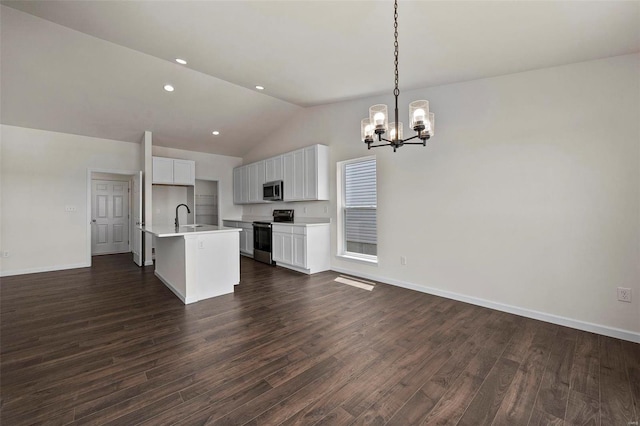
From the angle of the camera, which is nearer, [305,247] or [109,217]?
[305,247]

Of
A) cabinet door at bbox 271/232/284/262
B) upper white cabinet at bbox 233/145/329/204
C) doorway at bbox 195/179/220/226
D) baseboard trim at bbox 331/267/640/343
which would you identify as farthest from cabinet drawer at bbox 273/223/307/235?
doorway at bbox 195/179/220/226

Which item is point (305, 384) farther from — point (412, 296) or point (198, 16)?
point (198, 16)

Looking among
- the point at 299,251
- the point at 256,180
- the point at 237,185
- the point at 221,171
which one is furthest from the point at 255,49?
the point at 221,171

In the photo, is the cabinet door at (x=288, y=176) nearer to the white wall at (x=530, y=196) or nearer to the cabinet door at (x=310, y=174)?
the cabinet door at (x=310, y=174)

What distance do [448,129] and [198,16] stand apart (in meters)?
3.13

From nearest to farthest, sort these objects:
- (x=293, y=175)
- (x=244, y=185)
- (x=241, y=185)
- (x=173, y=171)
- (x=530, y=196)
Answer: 1. (x=530, y=196)
2. (x=293, y=175)
3. (x=173, y=171)
4. (x=244, y=185)
5. (x=241, y=185)

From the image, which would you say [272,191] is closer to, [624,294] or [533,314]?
[533,314]

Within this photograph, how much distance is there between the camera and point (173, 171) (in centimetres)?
634

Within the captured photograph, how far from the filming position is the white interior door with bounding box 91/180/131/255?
6.98 meters

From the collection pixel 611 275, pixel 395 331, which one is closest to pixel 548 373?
pixel 395 331

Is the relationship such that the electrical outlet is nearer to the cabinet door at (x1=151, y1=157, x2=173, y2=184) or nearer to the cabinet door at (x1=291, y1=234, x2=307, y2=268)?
the cabinet door at (x1=291, y1=234, x2=307, y2=268)

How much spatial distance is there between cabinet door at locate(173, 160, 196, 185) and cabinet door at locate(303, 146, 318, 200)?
3230mm

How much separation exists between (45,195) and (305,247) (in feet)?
17.1

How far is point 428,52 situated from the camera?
2.78 m
